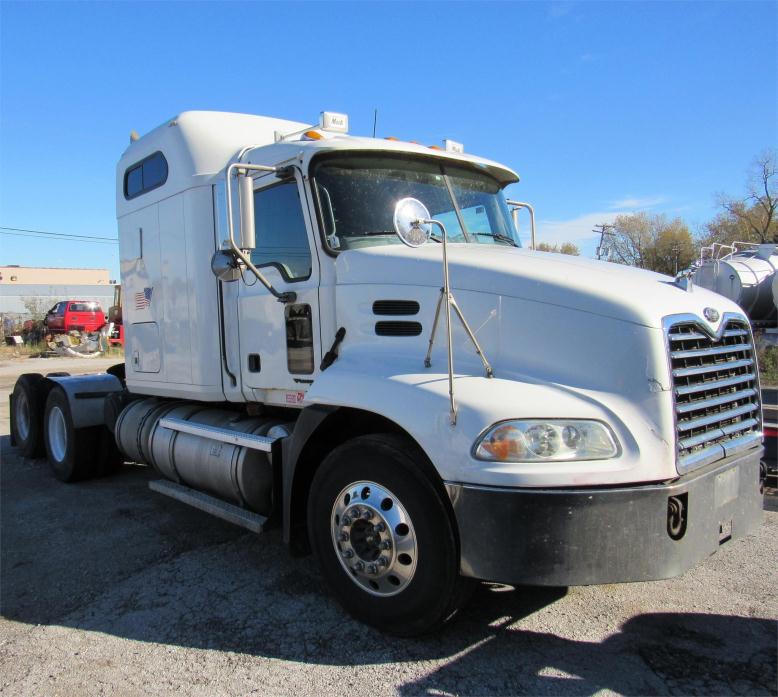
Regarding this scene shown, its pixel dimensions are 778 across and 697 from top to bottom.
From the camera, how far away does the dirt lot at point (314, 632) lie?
3.05 meters

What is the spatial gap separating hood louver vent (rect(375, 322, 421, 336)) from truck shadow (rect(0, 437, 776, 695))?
1616mm

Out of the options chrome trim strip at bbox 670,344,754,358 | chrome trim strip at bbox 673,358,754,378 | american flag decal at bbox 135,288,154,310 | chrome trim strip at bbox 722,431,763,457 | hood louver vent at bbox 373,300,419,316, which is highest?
american flag decal at bbox 135,288,154,310

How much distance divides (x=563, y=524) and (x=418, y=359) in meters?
1.20

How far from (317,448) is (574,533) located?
5.58ft

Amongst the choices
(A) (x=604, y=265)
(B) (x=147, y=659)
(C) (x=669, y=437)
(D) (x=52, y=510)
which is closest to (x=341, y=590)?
(B) (x=147, y=659)

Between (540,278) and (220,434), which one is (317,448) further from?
(540,278)

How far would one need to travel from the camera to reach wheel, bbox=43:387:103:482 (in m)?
6.96

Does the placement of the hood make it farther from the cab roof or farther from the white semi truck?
the cab roof

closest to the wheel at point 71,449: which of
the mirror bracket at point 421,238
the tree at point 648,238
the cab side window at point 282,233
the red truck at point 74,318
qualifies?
the cab side window at point 282,233

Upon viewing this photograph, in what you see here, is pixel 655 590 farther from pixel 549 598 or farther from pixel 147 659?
pixel 147 659

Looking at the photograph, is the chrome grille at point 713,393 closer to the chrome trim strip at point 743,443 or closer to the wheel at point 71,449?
the chrome trim strip at point 743,443

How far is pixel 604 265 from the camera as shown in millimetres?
3963

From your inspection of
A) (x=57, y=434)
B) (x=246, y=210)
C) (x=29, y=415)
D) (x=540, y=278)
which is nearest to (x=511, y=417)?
(x=540, y=278)

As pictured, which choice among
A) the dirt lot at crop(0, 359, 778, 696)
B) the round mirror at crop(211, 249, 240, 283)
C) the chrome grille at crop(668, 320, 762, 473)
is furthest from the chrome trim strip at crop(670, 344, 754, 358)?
the round mirror at crop(211, 249, 240, 283)
